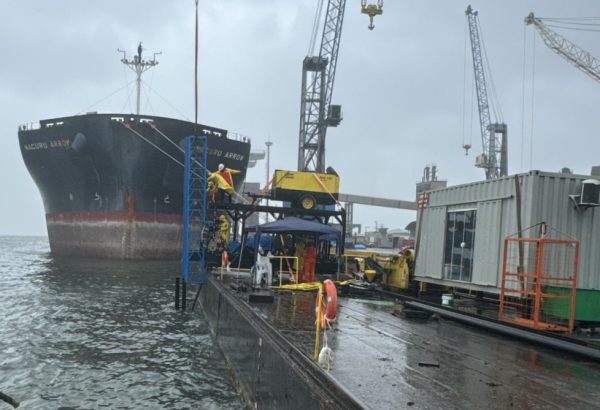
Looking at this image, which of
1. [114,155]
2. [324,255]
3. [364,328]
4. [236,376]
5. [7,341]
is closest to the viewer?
[364,328]

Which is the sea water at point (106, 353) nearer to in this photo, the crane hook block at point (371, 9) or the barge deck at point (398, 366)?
the barge deck at point (398, 366)

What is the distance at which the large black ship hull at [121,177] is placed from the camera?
3956 centimetres

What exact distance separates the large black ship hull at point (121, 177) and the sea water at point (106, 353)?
54.1 feet

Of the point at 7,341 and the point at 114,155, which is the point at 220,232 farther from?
the point at 114,155

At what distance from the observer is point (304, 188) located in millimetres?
21391

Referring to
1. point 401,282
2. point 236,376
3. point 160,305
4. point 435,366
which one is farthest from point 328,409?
point 160,305

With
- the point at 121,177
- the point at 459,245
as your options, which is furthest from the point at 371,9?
the point at 459,245

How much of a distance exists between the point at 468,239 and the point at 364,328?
159 inches

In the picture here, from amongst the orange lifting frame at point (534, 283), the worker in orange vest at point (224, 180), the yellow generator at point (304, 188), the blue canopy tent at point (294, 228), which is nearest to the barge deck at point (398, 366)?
the orange lifting frame at point (534, 283)

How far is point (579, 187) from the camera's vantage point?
412 inches

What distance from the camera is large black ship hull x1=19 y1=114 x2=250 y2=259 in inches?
1558

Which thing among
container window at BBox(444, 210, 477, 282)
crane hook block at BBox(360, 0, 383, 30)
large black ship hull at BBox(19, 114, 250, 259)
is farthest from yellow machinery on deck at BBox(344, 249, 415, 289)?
crane hook block at BBox(360, 0, 383, 30)

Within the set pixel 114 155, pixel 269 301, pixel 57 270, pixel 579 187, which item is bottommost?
pixel 57 270

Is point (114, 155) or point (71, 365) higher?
point (114, 155)
